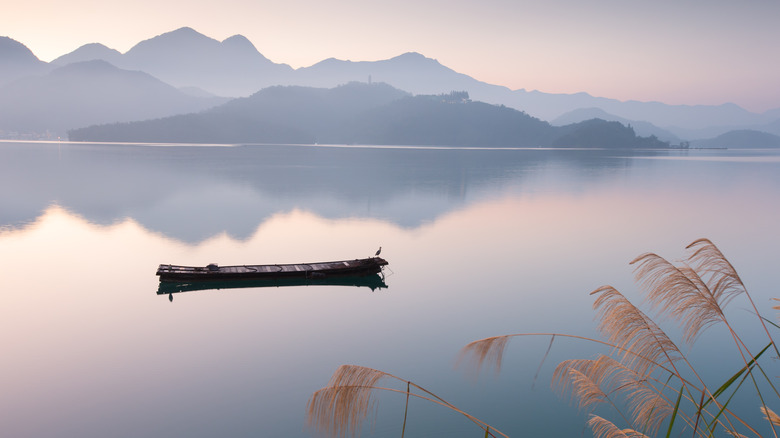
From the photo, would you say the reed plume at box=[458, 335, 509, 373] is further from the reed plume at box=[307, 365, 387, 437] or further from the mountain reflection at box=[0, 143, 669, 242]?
the mountain reflection at box=[0, 143, 669, 242]

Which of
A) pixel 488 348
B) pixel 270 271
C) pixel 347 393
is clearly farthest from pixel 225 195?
pixel 347 393

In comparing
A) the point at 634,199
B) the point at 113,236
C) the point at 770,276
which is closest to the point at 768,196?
the point at 634,199

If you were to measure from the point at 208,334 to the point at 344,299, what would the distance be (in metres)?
7.37

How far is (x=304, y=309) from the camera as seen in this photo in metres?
24.9

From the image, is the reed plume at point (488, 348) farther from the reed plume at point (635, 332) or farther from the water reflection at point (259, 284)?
the water reflection at point (259, 284)

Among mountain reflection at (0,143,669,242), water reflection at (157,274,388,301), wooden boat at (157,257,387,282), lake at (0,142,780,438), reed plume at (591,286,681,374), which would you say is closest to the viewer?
reed plume at (591,286,681,374)

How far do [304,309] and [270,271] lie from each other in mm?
5082

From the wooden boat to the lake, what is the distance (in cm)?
100

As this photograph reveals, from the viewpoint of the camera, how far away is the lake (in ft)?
50.9

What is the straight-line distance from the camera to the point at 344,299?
26797mm

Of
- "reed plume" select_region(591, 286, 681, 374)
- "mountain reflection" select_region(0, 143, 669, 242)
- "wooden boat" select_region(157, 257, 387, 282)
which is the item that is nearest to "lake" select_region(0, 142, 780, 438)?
"mountain reflection" select_region(0, 143, 669, 242)

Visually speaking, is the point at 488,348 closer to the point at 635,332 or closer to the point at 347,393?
the point at 347,393

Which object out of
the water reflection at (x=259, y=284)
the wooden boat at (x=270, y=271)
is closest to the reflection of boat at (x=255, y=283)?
the water reflection at (x=259, y=284)

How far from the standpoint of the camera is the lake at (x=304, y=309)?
1552cm
